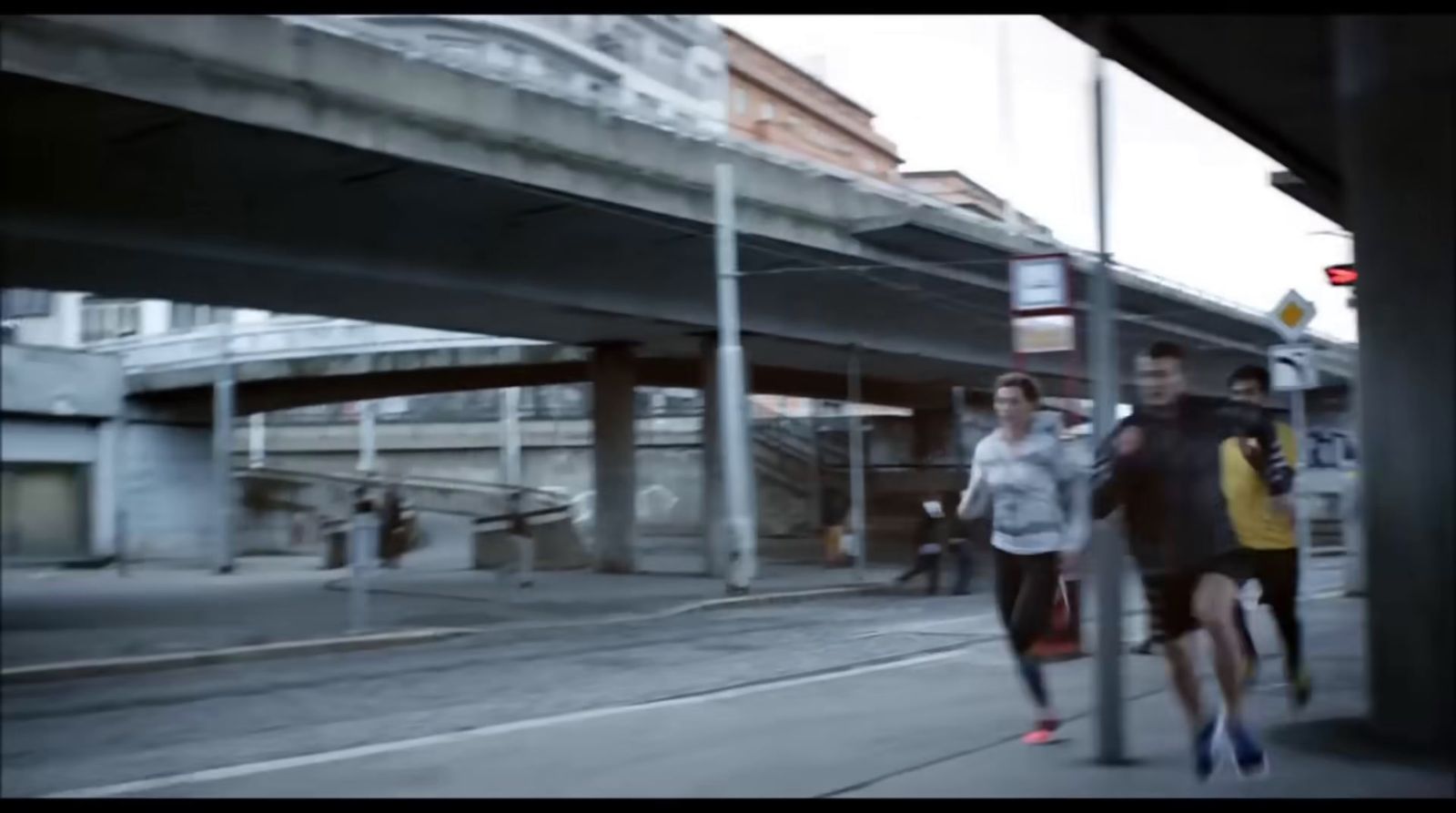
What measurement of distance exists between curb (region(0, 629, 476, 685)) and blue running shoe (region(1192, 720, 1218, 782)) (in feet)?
15.8

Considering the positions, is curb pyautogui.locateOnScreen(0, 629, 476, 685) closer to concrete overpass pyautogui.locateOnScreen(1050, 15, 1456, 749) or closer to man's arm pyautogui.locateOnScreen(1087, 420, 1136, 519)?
man's arm pyautogui.locateOnScreen(1087, 420, 1136, 519)

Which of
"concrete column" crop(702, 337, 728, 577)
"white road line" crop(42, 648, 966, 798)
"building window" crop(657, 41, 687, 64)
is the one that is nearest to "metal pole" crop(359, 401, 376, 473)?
"concrete column" crop(702, 337, 728, 577)

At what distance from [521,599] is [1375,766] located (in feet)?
51.0

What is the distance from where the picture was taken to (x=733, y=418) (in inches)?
893

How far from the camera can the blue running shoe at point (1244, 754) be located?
6.64 m

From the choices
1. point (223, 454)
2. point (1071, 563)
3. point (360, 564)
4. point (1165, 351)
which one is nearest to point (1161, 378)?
point (1165, 351)

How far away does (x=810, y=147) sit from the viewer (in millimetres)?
26203

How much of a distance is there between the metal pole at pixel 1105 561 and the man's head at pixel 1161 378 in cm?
29

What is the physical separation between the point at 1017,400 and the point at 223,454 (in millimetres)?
5408

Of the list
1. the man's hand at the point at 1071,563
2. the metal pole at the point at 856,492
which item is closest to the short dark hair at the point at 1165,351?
the man's hand at the point at 1071,563

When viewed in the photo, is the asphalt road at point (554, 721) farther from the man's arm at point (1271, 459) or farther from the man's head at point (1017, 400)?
the man's head at point (1017, 400)

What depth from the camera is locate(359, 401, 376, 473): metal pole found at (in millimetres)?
52125

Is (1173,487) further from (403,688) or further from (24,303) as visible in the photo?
(403,688)

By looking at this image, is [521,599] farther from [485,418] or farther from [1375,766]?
[485,418]
